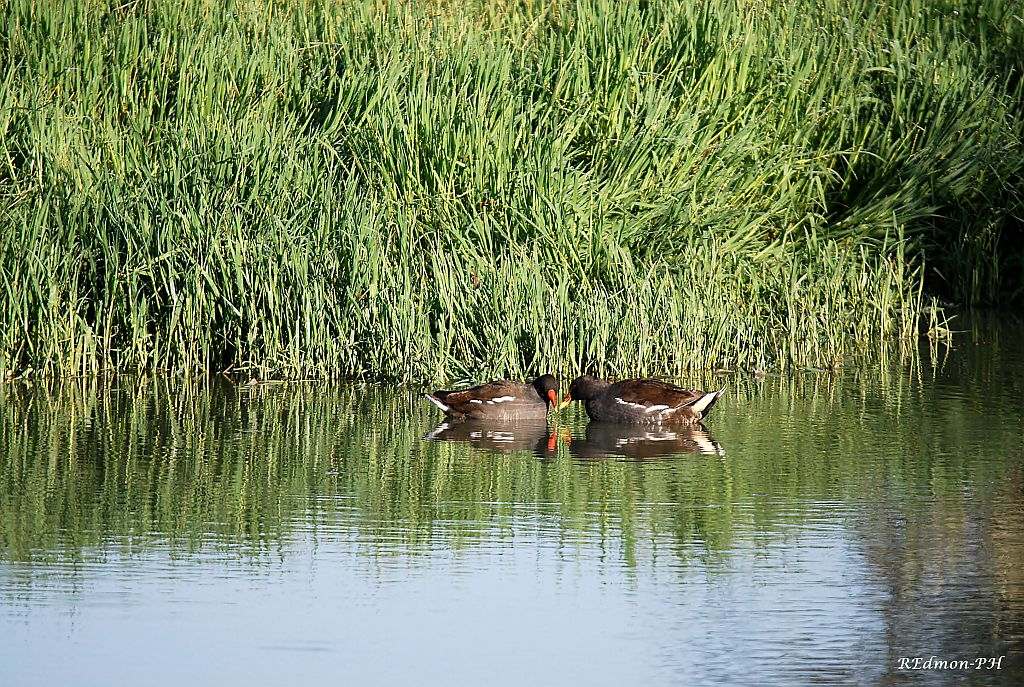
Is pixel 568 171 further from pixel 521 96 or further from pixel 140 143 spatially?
pixel 140 143

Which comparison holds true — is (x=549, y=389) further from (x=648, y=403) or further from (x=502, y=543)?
(x=502, y=543)

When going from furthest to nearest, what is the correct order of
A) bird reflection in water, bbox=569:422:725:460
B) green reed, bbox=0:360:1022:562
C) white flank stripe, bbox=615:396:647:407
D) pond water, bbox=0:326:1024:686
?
white flank stripe, bbox=615:396:647:407, bird reflection in water, bbox=569:422:725:460, green reed, bbox=0:360:1022:562, pond water, bbox=0:326:1024:686

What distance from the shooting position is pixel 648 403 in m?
10.7

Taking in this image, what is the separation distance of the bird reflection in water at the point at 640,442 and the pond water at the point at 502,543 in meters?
0.03

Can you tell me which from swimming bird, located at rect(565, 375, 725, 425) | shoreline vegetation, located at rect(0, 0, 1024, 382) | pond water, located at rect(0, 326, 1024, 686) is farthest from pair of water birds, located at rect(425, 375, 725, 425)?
shoreline vegetation, located at rect(0, 0, 1024, 382)

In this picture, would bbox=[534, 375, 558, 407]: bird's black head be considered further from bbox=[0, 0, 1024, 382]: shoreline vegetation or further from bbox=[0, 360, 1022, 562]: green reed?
bbox=[0, 0, 1024, 382]: shoreline vegetation

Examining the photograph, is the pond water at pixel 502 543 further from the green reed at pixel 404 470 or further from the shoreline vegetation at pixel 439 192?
the shoreline vegetation at pixel 439 192

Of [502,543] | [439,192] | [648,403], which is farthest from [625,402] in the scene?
[502,543]

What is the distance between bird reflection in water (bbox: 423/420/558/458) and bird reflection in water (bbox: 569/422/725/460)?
180mm

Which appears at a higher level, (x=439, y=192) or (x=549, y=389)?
(x=439, y=192)

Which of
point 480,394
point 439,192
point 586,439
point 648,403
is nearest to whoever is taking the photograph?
point 586,439

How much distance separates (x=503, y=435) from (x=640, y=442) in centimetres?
83

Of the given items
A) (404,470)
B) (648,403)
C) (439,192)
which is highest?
(439,192)

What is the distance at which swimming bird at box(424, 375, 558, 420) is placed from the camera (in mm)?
10805
